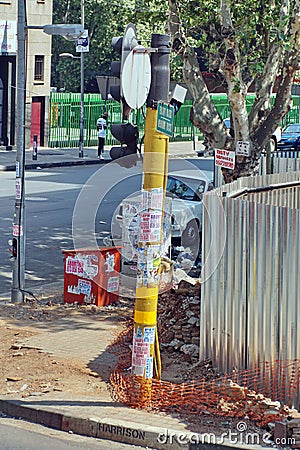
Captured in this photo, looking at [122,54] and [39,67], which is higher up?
[122,54]

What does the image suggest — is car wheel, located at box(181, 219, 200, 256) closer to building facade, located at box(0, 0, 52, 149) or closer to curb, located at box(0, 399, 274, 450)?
curb, located at box(0, 399, 274, 450)

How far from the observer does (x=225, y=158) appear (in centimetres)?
A: 1442

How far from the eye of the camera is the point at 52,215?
71.8 ft

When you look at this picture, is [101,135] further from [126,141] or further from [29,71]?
[126,141]

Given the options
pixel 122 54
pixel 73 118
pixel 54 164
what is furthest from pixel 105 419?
pixel 73 118

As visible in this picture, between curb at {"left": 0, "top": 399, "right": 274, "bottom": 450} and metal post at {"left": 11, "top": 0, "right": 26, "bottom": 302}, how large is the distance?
4.75m

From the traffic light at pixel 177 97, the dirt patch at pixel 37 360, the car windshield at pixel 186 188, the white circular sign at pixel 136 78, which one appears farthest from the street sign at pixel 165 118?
the car windshield at pixel 186 188

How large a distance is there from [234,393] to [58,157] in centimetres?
2989

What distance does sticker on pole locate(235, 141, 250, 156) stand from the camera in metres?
14.4

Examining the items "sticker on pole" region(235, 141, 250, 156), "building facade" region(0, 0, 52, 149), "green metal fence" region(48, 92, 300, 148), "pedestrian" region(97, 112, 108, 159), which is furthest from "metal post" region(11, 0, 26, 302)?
"green metal fence" region(48, 92, 300, 148)

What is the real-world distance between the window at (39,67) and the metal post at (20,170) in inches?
1108

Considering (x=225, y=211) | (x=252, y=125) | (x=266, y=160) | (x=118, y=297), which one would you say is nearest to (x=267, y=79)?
(x=252, y=125)

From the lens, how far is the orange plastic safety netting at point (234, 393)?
26.6ft

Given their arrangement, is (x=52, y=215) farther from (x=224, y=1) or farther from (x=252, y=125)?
(x=224, y=1)
